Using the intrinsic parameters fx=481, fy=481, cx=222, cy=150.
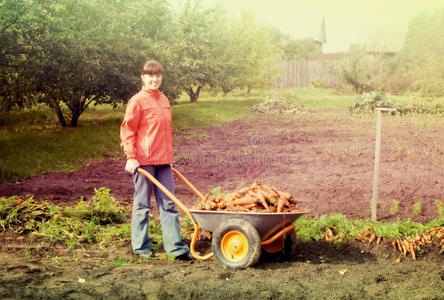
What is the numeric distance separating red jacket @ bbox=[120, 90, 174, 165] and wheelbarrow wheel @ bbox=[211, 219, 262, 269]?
0.84 metres

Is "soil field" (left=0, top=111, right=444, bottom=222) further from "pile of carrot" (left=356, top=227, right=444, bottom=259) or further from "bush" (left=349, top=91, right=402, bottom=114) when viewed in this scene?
"bush" (left=349, top=91, right=402, bottom=114)

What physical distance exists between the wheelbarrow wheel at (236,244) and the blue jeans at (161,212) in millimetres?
515

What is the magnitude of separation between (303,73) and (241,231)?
1598 centimetres

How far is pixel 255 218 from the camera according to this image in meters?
3.52

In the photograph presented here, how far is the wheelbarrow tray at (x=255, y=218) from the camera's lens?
348 cm

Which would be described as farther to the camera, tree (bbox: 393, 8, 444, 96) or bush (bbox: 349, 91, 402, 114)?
tree (bbox: 393, 8, 444, 96)

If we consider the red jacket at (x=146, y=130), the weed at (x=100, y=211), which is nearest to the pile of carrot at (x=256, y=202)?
the red jacket at (x=146, y=130)

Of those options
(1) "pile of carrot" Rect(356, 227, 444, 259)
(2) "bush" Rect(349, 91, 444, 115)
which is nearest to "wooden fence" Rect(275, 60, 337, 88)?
(2) "bush" Rect(349, 91, 444, 115)

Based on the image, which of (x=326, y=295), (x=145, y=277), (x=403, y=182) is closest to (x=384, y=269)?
(x=326, y=295)

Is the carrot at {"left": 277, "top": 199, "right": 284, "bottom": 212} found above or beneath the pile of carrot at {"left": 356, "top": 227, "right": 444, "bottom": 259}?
above

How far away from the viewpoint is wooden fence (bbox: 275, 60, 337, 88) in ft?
60.7

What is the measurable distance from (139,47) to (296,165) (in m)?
4.70

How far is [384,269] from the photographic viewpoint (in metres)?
3.73

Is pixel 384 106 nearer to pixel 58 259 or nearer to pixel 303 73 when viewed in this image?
pixel 303 73
